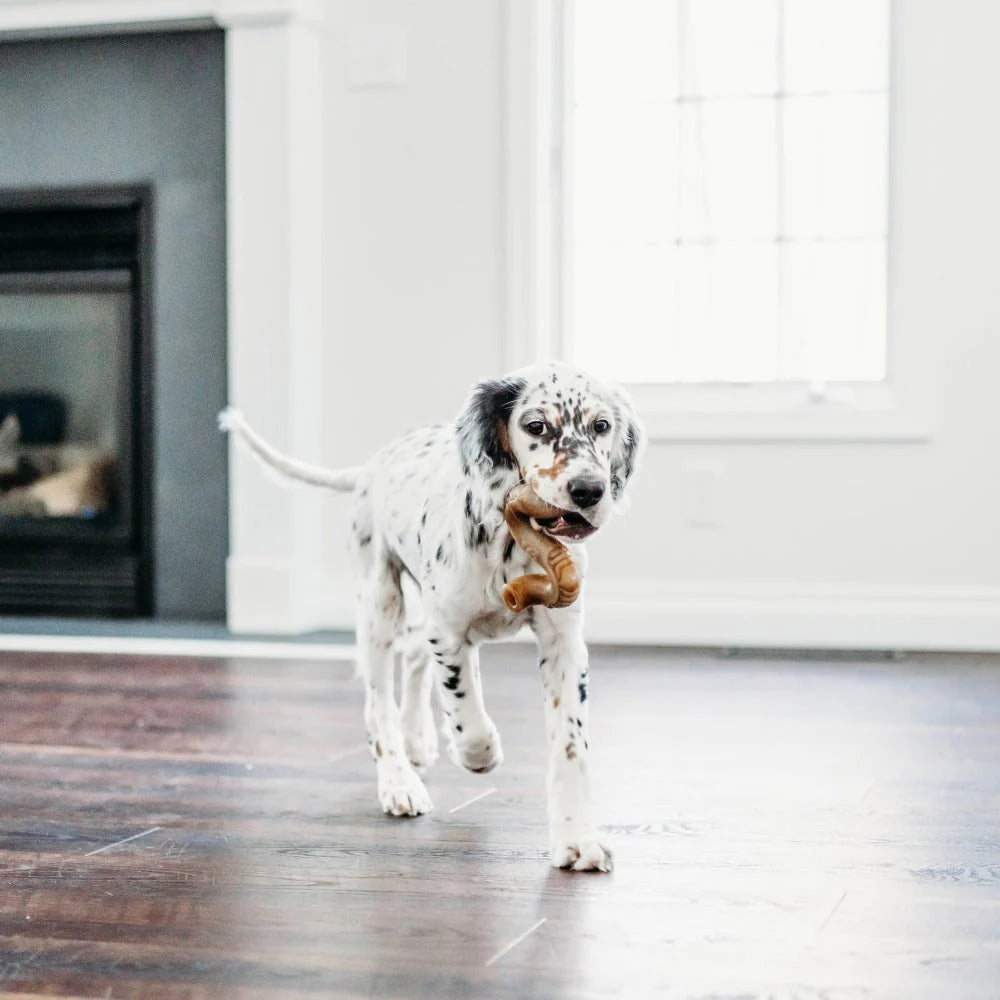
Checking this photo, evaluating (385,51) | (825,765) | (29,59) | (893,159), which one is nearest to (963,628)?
(893,159)

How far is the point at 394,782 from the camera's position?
2209mm

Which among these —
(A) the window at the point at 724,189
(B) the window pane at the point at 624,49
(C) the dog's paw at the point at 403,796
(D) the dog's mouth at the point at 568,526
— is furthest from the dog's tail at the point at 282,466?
(B) the window pane at the point at 624,49

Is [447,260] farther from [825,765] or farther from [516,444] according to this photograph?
[516,444]

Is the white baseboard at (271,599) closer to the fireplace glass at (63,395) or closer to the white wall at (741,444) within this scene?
the white wall at (741,444)

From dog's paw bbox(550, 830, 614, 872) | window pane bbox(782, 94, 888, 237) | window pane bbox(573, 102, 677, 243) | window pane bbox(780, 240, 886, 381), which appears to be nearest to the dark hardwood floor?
dog's paw bbox(550, 830, 614, 872)

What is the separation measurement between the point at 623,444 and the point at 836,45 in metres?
2.89

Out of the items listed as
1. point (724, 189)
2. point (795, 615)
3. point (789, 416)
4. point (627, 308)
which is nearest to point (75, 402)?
point (627, 308)

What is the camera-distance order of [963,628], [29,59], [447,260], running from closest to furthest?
[963,628] < [447,260] < [29,59]

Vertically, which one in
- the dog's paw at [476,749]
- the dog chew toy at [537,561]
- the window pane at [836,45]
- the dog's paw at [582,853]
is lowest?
the dog's paw at [582,853]

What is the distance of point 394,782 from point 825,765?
81cm

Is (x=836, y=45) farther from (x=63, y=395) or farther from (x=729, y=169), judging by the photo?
(x=63, y=395)

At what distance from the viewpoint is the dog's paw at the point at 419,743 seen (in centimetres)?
245

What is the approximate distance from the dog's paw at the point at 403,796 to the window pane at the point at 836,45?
293 centimetres

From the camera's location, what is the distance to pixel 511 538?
189 centimetres
